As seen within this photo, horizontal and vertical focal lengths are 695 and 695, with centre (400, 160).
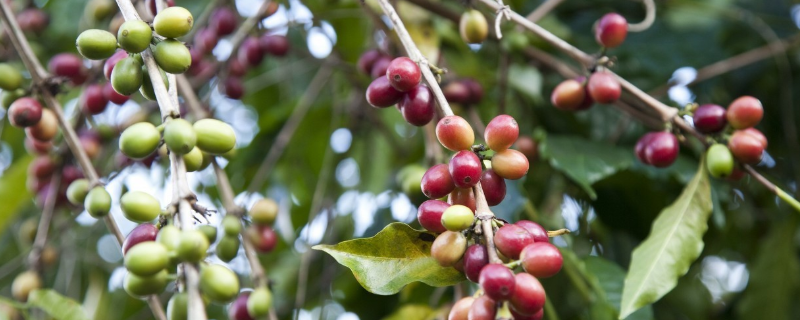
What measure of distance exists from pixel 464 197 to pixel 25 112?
79cm

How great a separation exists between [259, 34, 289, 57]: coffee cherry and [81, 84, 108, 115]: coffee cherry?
0.43 metres

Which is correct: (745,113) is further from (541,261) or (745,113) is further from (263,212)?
(263,212)

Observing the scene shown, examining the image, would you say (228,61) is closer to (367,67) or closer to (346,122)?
Answer: (367,67)

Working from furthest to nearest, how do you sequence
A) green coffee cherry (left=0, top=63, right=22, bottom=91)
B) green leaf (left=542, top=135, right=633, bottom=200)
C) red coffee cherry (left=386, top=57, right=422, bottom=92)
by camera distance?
1. green leaf (left=542, top=135, right=633, bottom=200)
2. green coffee cherry (left=0, top=63, right=22, bottom=91)
3. red coffee cherry (left=386, top=57, right=422, bottom=92)

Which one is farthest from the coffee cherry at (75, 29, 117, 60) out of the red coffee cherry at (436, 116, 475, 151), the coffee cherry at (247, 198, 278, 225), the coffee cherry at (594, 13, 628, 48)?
the coffee cherry at (594, 13, 628, 48)

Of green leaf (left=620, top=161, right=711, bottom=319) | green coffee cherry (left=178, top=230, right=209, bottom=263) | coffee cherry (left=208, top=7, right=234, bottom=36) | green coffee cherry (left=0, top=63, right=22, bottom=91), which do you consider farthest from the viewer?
coffee cherry (left=208, top=7, right=234, bottom=36)

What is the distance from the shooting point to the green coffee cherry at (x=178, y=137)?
674 millimetres

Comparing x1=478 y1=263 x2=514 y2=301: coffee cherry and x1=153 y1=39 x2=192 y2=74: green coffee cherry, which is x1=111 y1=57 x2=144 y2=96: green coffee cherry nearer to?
x1=153 y1=39 x2=192 y2=74: green coffee cherry

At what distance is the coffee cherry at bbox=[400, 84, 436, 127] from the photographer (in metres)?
0.87

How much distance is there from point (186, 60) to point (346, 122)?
1406 millimetres

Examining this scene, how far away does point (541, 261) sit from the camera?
26.9 inches

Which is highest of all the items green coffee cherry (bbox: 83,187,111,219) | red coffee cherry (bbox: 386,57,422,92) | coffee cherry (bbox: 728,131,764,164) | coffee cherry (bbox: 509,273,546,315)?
red coffee cherry (bbox: 386,57,422,92)

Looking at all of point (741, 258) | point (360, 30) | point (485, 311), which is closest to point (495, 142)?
point (485, 311)

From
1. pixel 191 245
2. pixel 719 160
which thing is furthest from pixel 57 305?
pixel 719 160
